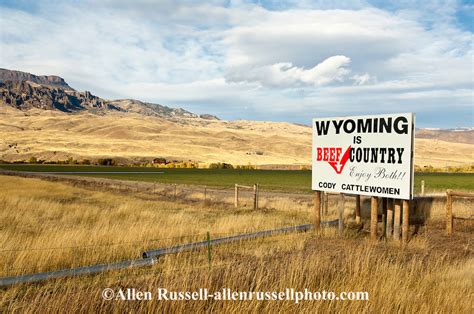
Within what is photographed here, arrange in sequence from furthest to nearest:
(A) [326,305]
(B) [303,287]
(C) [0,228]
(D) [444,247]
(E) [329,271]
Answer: (C) [0,228] → (D) [444,247] → (E) [329,271] → (B) [303,287] → (A) [326,305]

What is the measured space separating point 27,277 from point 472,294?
7669 millimetres

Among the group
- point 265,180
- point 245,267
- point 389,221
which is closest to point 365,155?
point 389,221

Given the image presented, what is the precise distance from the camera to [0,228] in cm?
1454

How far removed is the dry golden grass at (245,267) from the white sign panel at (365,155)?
176 cm

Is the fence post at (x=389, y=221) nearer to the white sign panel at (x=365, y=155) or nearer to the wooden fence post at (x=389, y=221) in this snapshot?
the wooden fence post at (x=389, y=221)

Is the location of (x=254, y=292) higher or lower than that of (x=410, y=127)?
lower

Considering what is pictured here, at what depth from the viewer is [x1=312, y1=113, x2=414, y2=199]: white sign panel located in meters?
12.5

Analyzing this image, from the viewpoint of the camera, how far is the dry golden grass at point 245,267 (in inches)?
227

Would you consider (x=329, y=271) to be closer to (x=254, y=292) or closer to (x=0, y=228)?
(x=254, y=292)

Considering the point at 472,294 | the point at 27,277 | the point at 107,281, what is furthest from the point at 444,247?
the point at 27,277

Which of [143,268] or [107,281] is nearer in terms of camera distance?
[107,281]

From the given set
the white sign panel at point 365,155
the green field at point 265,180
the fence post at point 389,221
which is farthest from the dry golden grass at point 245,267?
the green field at point 265,180

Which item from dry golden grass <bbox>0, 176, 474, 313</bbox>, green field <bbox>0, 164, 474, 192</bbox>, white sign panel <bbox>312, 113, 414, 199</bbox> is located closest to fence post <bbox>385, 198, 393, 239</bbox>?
dry golden grass <bbox>0, 176, 474, 313</bbox>

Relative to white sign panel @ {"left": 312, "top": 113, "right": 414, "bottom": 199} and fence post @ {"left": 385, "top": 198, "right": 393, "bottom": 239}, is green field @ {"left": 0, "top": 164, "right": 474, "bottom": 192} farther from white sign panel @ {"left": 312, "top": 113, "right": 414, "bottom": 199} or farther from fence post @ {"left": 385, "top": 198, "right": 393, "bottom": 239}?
fence post @ {"left": 385, "top": 198, "right": 393, "bottom": 239}
